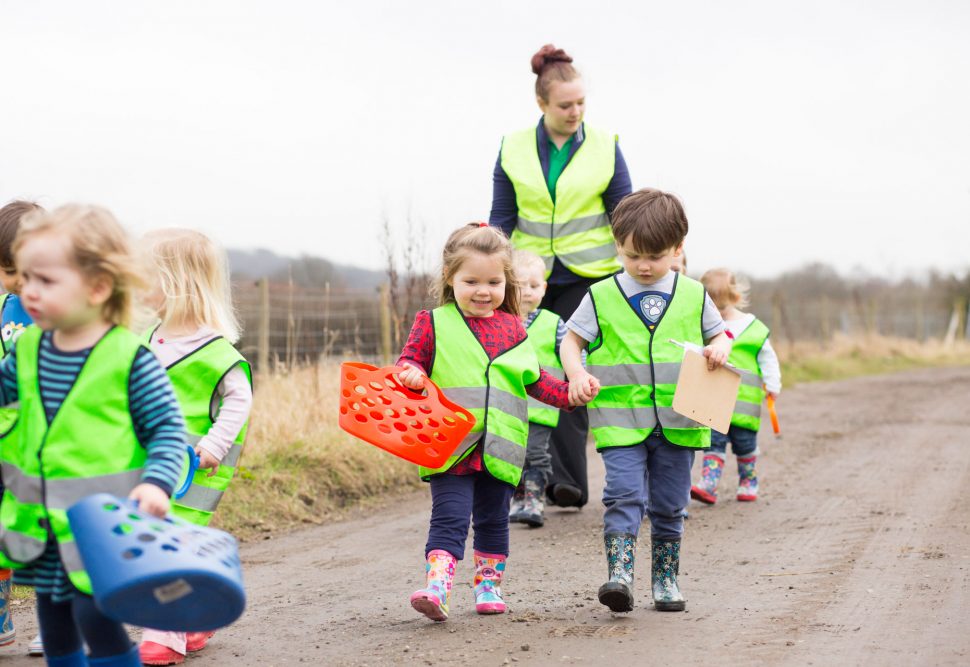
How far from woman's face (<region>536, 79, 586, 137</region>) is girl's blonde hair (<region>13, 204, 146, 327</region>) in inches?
151

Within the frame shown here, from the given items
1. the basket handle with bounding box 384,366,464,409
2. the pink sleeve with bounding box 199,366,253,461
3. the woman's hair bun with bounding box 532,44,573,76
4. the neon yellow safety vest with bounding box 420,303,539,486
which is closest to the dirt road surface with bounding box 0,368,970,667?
the neon yellow safety vest with bounding box 420,303,539,486

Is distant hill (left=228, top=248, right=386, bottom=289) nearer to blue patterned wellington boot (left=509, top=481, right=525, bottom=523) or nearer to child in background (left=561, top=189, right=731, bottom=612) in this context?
blue patterned wellington boot (left=509, top=481, right=525, bottom=523)

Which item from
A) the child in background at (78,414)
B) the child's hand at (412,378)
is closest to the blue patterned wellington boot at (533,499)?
the child's hand at (412,378)

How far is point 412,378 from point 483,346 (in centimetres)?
36

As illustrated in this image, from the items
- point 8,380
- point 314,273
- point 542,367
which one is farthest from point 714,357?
point 314,273

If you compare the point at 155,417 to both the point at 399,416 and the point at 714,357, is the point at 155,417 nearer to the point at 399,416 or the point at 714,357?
the point at 399,416

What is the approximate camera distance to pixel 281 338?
1235cm

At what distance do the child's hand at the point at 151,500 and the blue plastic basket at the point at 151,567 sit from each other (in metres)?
0.08

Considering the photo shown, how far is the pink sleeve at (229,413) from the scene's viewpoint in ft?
13.3

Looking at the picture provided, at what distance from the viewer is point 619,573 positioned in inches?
179

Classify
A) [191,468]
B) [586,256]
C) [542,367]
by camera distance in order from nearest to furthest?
[191,468]
[542,367]
[586,256]

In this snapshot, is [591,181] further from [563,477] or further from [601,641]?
[601,641]

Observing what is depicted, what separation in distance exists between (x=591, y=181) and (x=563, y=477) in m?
1.76

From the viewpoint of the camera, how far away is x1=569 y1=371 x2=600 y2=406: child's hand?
454 centimetres
